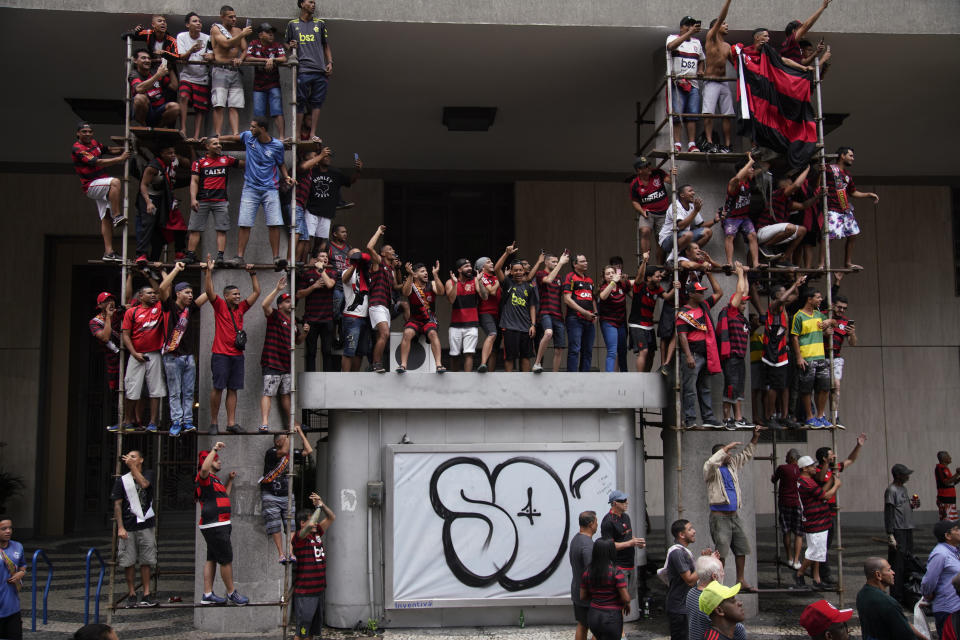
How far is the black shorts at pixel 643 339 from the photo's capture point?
1284 cm

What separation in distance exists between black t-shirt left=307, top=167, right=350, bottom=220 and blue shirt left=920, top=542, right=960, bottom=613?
350 inches

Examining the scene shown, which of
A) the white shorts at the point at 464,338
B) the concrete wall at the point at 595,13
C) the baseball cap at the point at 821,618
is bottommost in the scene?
the baseball cap at the point at 821,618

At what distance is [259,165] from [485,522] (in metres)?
5.50

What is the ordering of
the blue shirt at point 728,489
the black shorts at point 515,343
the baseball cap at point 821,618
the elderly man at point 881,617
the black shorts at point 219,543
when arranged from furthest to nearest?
the black shorts at point 515,343
the blue shirt at point 728,489
the black shorts at point 219,543
the elderly man at point 881,617
the baseball cap at point 821,618

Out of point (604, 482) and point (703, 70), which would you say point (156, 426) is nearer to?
point (604, 482)

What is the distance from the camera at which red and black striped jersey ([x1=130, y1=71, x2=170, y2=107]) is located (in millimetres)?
11906

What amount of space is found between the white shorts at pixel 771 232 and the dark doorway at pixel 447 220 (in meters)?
7.42

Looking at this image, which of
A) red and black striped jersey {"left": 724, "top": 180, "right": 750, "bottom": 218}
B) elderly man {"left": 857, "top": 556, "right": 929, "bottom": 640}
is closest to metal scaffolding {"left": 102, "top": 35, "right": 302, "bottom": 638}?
red and black striped jersey {"left": 724, "top": 180, "right": 750, "bottom": 218}

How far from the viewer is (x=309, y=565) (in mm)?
10445

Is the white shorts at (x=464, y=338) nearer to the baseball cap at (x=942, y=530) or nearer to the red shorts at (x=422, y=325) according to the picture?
the red shorts at (x=422, y=325)

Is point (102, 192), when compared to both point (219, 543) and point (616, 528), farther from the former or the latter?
point (616, 528)

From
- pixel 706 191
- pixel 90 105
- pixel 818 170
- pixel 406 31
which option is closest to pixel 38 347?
pixel 90 105

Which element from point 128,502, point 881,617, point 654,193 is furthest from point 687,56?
point 128,502

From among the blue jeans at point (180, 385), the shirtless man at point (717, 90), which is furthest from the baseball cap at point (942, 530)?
the blue jeans at point (180, 385)
